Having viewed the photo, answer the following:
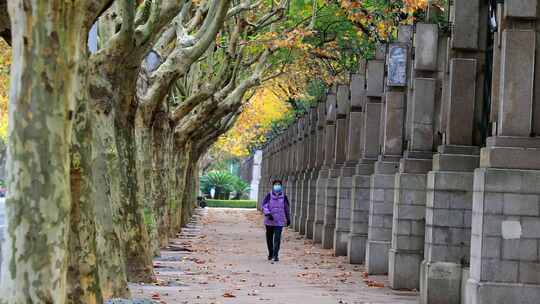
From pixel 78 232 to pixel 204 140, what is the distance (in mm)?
40093

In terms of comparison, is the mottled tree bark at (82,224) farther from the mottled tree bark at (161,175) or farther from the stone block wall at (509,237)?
the mottled tree bark at (161,175)

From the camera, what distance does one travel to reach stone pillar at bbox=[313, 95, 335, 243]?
121 ft

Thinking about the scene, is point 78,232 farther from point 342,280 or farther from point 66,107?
point 342,280

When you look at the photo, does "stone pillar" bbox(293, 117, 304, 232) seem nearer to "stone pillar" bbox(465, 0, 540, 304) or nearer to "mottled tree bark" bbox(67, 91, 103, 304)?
"stone pillar" bbox(465, 0, 540, 304)

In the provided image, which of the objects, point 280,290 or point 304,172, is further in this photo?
point 304,172

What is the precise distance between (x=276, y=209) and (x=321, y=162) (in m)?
16.1

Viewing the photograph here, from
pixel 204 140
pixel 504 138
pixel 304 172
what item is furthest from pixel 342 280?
pixel 204 140

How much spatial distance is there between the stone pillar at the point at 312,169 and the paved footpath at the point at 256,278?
15.3 ft

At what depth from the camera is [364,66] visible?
30.7 metres

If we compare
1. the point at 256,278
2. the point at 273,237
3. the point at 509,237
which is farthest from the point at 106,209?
the point at 273,237

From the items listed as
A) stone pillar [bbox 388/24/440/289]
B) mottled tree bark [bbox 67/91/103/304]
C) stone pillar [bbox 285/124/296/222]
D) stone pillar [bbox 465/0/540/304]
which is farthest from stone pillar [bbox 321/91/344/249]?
mottled tree bark [bbox 67/91/103/304]

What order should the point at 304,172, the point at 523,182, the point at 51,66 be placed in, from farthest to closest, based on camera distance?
the point at 304,172 < the point at 523,182 < the point at 51,66

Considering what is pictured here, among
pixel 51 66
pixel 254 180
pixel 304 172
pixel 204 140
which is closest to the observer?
pixel 51 66

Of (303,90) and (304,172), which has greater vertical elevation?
(303,90)
